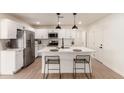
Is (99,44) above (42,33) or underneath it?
underneath

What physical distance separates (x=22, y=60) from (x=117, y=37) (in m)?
3.86

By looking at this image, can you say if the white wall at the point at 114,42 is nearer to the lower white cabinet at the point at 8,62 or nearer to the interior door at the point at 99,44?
the interior door at the point at 99,44

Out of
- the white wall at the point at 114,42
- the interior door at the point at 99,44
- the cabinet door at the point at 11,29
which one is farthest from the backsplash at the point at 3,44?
the interior door at the point at 99,44

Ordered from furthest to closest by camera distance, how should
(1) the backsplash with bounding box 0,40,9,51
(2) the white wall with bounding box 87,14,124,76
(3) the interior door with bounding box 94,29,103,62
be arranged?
1. (3) the interior door with bounding box 94,29,103,62
2. (1) the backsplash with bounding box 0,40,9,51
3. (2) the white wall with bounding box 87,14,124,76

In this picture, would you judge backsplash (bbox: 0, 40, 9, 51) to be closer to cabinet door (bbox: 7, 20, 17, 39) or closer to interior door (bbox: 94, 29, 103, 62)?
cabinet door (bbox: 7, 20, 17, 39)

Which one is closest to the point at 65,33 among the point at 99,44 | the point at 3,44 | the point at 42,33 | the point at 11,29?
the point at 42,33

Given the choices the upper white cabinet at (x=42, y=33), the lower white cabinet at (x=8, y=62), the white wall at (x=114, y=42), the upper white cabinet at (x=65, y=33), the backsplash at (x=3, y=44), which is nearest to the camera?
the white wall at (x=114, y=42)

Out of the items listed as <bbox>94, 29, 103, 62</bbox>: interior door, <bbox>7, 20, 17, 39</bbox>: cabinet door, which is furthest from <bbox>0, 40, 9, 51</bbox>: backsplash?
<bbox>94, 29, 103, 62</bbox>: interior door

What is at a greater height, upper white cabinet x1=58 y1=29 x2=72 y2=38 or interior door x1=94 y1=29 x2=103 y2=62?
upper white cabinet x1=58 y1=29 x2=72 y2=38

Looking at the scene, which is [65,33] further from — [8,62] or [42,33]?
[8,62]

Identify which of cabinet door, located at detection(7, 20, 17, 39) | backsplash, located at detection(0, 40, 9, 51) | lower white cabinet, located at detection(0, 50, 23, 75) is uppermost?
cabinet door, located at detection(7, 20, 17, 39)

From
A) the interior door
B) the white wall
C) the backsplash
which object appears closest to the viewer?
the white wall

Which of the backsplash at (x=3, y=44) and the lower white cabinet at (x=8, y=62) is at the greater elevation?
the backsplash at (x=3, y=44)
